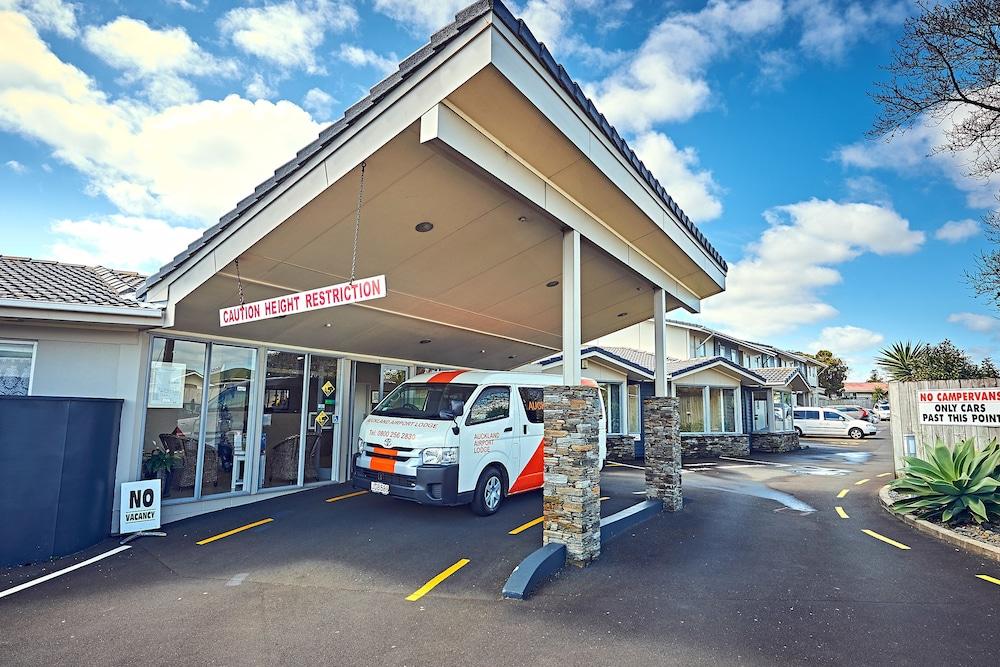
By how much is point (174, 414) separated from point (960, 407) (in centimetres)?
1328

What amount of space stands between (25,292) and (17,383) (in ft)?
3.88

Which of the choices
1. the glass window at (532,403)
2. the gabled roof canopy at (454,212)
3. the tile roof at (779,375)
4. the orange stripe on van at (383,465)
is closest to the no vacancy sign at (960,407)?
the gabled roof canopy at (454,212)

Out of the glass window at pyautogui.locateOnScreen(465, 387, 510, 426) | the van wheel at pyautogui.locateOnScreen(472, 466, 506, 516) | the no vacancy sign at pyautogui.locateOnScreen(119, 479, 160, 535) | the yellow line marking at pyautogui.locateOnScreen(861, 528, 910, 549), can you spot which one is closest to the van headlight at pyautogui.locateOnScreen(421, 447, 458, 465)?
the glass window at pyautogui.locateOnScreen(465, 387, 510, 426)

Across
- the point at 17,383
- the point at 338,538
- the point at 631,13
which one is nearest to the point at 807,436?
the point at 631,13

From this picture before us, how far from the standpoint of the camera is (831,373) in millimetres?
58875

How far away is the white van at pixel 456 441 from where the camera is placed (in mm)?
7098

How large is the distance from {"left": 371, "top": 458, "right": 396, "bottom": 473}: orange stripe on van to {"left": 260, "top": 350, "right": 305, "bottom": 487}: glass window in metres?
2.61

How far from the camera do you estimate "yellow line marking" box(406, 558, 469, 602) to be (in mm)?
4758

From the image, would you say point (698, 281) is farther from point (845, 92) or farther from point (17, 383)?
point (17, 383)

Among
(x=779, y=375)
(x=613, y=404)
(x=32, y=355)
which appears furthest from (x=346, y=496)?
(x=779, y=375)

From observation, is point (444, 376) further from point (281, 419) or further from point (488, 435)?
point (281, 419)

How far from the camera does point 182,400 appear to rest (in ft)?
25.8

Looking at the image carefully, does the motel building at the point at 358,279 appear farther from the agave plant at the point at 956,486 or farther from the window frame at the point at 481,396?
the agave plant at the point at 956,486

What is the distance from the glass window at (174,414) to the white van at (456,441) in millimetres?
2569
